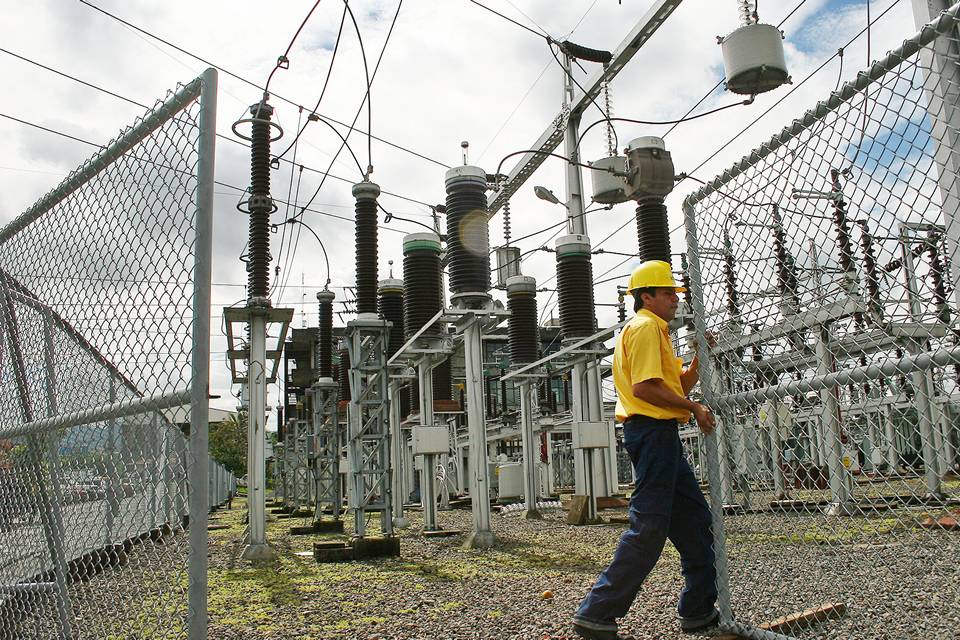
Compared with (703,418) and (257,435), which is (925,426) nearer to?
(703,418)

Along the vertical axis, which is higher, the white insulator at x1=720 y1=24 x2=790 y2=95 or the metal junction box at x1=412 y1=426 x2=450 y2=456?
the white insulator at x1=720 y1=24 x2=790 y2=95

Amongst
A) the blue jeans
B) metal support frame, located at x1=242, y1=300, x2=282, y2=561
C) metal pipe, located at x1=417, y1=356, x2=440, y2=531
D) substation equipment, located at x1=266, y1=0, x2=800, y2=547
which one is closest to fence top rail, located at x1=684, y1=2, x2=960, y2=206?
the blue jeans

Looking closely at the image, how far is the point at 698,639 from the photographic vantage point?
3498 mm

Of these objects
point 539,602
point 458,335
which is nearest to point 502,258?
point 458,335

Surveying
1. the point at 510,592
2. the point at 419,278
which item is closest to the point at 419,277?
the point at 419,278

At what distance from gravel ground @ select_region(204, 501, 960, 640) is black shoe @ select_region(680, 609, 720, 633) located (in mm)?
172

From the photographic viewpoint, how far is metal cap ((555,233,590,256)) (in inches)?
424

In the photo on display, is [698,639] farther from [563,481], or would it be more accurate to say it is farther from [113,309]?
[563,481]

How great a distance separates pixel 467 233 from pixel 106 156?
5711 mm

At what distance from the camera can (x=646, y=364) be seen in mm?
3291

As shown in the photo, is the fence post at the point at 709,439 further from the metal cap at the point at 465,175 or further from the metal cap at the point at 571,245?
the metal cap at the point at 571,245

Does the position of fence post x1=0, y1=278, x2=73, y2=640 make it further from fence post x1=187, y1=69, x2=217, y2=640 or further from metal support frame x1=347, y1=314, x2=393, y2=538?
metal support frame x1=347, y1=314, x2=393, y2=538

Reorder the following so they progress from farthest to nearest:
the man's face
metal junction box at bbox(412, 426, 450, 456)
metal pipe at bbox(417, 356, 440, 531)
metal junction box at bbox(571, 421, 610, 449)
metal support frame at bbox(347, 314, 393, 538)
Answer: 1. metal junction box at bbox(571, 421, 610, 449)
2. metal pipe at bbox(417, 356, 440, 531)
3. metal junction box at bbox(412, 426, 450, 456)
4. metal support frame at bbox(347, 314, 393, 538)
5. the man's face

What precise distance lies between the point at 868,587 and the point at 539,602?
1.84 meters
